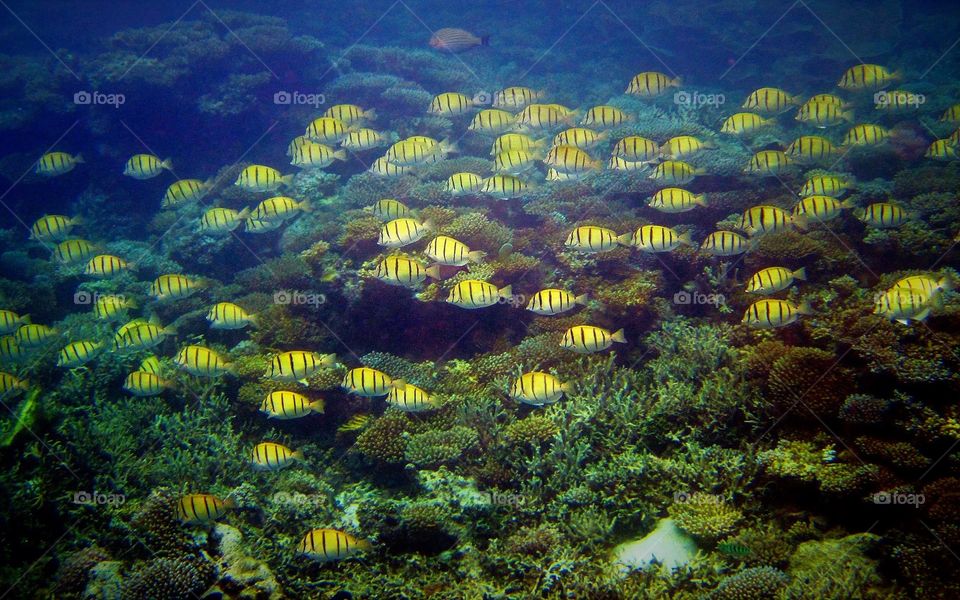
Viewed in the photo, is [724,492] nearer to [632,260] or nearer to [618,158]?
[632,260]

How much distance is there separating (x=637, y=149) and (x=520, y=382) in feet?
13.4

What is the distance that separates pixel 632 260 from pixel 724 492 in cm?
340

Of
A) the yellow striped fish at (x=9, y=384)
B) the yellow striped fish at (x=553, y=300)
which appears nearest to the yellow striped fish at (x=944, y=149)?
the yellow striped fish at (x=553, y=300)

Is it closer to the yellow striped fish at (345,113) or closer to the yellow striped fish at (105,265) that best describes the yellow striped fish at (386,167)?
the yellow striped fish at (345,113)

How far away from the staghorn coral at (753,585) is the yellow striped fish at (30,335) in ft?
27.7

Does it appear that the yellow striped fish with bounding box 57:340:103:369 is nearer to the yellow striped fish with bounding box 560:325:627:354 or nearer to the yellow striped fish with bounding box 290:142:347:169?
the yellow striped fish with bounding box 290:142:347:169

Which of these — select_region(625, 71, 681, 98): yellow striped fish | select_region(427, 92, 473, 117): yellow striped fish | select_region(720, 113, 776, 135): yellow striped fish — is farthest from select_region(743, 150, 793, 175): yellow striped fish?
select_region(427, 92, 473, 117): yellow striped fish

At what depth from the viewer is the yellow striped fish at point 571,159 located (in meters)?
6.38

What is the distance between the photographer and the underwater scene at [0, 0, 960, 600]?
13.0ft

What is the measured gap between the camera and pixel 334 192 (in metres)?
11.6

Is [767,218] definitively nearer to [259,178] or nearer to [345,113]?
[259,178]

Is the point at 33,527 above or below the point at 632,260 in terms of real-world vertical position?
below

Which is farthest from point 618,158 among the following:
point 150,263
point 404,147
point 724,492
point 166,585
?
point 150,263

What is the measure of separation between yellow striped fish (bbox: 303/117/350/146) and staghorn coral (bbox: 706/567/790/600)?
7.64 m
